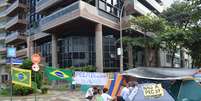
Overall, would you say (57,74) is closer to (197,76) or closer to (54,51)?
(197,76)

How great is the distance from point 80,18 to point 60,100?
16.7 metres

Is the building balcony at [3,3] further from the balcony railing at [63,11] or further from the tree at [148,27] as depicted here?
the tree at [148,27]

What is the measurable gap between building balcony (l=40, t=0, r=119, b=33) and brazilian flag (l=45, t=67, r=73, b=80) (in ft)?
70.1

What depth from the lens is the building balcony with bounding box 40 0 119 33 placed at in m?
38.2

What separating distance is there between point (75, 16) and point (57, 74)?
73.7ft

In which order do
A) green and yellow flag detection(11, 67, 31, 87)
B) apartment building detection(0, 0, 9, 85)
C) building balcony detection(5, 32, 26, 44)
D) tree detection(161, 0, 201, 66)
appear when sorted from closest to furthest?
green and yellow flag detection(11, 67, 31, 87) → tree detection(161, 0, 201, 66) → building balcony detection(5, 32, 26, 44) → apartment building detection(0, 0, 9, 85)

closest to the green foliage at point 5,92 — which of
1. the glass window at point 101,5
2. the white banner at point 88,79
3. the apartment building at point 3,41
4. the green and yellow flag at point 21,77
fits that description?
the green and yellow flag at point 21,77

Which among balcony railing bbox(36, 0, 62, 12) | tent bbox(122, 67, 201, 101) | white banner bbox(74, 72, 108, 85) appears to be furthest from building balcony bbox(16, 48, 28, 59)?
tent bbox(122, 67, 201, 101)

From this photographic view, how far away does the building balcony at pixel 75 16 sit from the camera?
38.2 metres

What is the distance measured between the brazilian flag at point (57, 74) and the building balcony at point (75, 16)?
70.1 ft

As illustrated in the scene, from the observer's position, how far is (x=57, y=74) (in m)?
16.8

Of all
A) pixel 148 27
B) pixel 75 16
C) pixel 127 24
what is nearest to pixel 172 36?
pixel 148 27

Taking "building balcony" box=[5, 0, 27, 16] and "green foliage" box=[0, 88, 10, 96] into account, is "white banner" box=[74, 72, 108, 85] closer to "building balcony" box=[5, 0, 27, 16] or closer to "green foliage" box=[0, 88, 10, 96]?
"green foliage" box=[0, 88, 10, 96]

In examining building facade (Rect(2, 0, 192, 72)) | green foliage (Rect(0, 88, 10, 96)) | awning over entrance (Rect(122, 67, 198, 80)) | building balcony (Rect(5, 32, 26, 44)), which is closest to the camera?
awning over entrance (Rect(122, 67, 198, 80))
